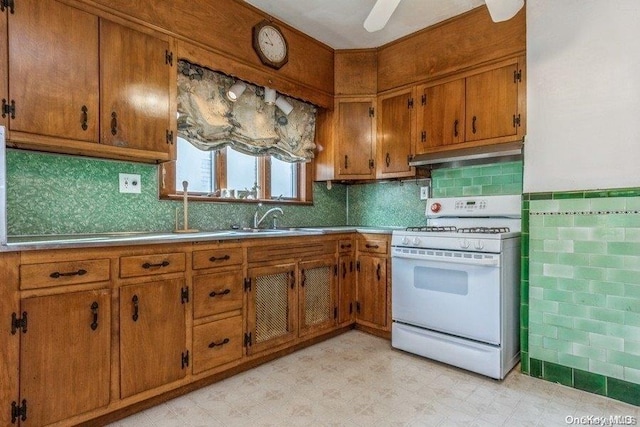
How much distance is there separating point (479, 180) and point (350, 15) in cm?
167

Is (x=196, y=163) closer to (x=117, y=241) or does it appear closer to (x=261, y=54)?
(x=261, y=54)

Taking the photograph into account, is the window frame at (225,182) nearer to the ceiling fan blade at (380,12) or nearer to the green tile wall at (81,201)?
the green tile wall at (81,201)

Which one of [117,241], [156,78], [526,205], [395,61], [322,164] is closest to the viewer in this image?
[117,241]

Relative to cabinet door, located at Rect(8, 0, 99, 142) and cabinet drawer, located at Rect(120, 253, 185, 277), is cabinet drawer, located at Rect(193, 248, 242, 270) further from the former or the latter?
cabinet door, located at Rect(8, 0, 99, 142)

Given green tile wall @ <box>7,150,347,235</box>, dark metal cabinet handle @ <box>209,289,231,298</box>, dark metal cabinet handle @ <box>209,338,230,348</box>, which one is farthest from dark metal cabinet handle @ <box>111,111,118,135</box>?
dark metal cabinet handle @ <box>209,338,230,348</box>

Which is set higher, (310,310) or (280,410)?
(310,310)

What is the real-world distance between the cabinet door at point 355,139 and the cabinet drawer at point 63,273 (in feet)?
7.11

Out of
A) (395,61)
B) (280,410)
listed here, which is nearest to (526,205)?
(395,61)

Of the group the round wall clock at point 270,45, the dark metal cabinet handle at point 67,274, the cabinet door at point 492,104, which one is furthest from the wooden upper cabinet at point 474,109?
the dark metal cabinet handle at point 67,274

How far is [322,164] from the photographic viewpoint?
3475mm

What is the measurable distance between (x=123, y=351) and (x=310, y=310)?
135 centimetres

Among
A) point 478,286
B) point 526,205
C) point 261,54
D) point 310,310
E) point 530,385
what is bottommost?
point 530,385

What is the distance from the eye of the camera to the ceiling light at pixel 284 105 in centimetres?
307

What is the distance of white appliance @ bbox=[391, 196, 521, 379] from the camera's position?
222 centimetres
